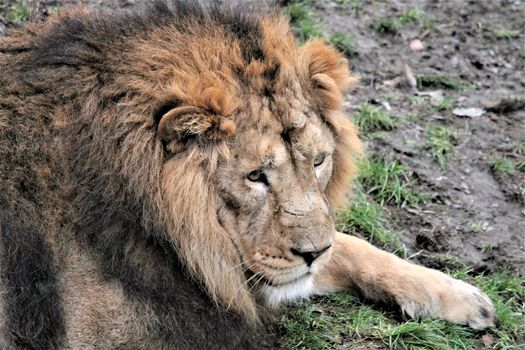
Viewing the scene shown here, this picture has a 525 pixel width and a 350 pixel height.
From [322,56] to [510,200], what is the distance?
2.46 metres

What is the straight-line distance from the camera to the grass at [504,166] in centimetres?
608

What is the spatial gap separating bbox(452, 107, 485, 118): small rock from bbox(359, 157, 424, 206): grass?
3.57 ft

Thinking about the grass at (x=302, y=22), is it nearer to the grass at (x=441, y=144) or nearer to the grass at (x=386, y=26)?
the grass at (x=386, y=26)

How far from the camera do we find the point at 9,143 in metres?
3.70

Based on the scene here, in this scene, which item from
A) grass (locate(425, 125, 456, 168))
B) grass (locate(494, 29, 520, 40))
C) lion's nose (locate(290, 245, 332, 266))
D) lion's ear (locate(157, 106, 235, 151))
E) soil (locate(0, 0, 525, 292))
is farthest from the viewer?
grass (locate(494, 29, 520, 40))

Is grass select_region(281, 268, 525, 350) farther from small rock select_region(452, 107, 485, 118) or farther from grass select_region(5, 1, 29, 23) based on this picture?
grass select_region(5, 1, 29, 23)

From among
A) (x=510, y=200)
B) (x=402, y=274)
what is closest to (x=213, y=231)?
(x=402, y=274)

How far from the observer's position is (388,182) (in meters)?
5.88

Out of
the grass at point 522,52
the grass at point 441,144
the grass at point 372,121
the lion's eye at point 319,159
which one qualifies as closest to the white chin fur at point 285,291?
the lion's eye at point 319,159

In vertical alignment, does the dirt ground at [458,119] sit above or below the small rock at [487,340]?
above

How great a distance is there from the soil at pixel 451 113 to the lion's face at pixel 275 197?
170 centimetres

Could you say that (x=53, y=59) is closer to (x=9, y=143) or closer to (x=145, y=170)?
(x=9, y=143)

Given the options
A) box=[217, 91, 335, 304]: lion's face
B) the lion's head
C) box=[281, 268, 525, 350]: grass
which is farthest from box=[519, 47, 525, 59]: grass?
box=[217, 91, 335, 304]: lion's face

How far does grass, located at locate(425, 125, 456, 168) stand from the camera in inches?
244
